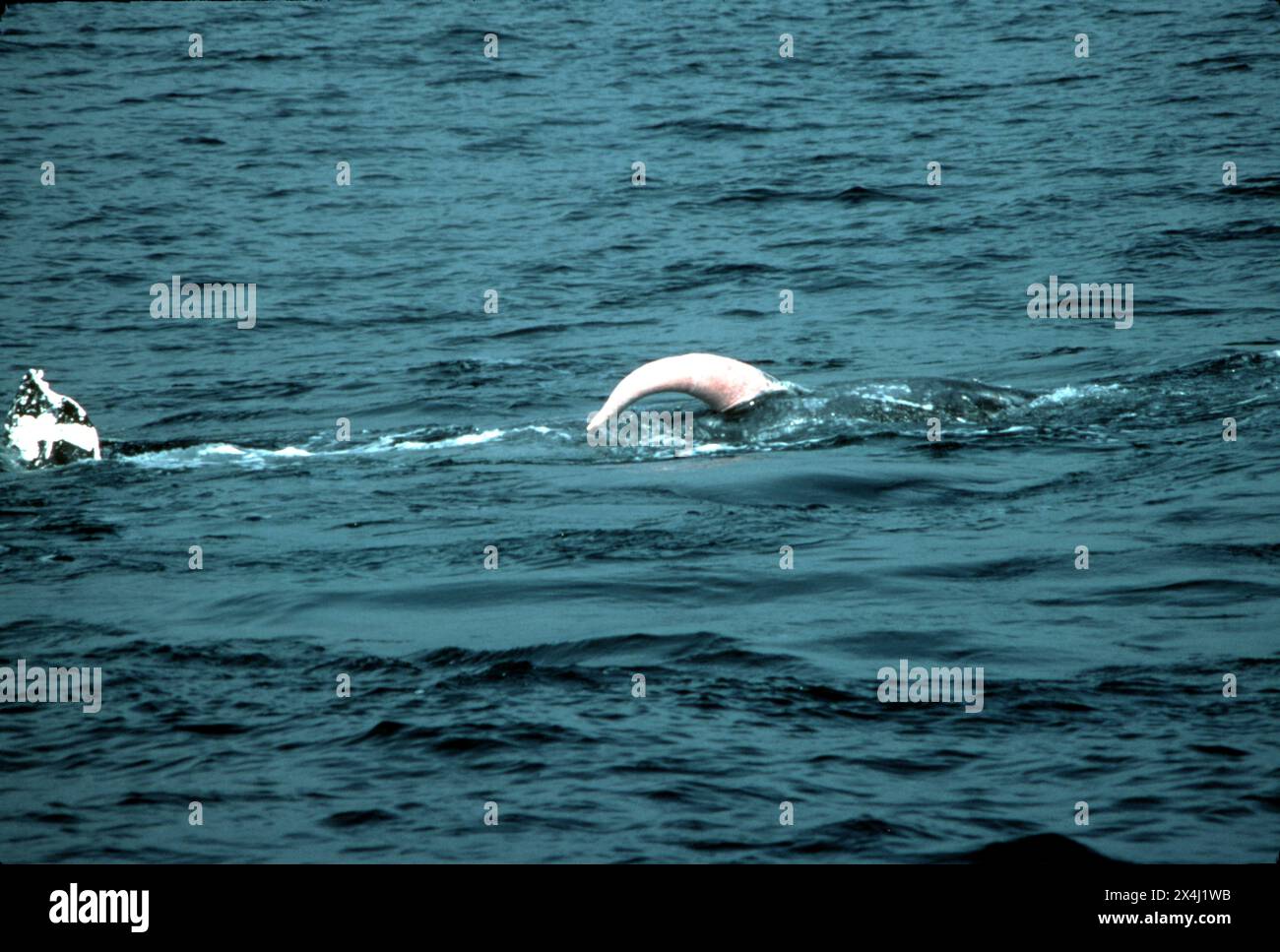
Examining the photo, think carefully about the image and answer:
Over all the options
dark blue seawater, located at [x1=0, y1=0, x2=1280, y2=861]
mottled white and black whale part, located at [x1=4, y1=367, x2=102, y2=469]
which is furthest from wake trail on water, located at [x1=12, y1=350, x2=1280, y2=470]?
mottled white and black whale part, located at [x1=4, y1=367, x2=102, y2=469]

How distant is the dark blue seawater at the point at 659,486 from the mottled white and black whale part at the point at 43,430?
297 mm

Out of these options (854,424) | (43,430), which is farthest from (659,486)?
(43,430)

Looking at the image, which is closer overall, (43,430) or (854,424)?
(854,424)

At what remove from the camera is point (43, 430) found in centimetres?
1216

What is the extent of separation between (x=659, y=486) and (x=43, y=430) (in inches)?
192

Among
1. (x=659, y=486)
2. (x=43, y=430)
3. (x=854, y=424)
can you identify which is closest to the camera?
(x=659, y=486)

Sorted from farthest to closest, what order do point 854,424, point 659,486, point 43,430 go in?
1. point 43,430
2. point 854,424
3. point 659,486

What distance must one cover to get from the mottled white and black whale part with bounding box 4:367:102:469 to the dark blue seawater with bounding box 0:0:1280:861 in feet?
0.97

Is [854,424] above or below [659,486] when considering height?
above

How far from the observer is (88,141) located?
97.1 ft

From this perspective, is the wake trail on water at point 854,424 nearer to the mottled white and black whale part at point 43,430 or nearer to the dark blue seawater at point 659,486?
the dark blue seawater at point 659,486

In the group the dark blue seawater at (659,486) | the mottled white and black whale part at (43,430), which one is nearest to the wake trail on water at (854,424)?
the dark blue seawater at (659,486)

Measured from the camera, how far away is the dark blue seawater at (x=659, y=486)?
18.6 feet

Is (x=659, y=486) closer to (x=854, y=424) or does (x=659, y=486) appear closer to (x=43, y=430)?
(x=854, y=424)
